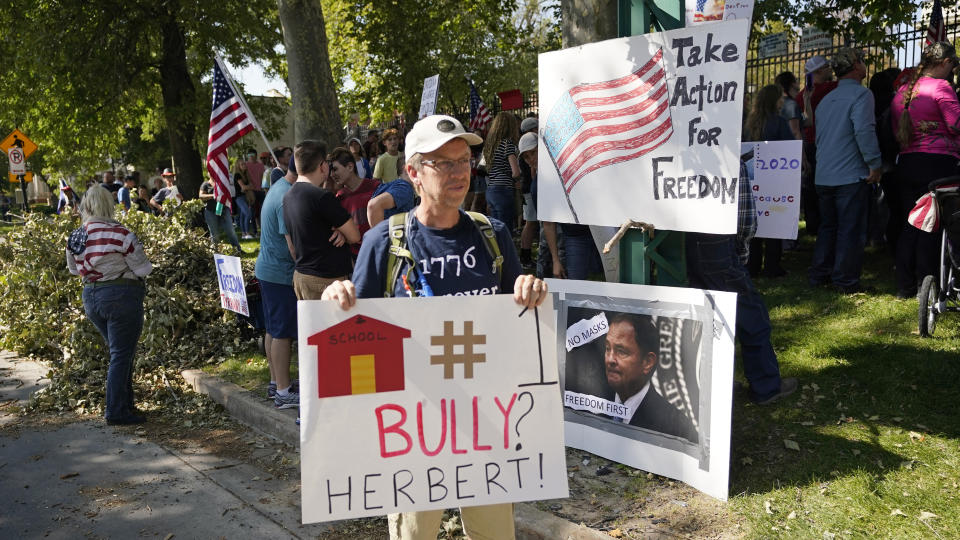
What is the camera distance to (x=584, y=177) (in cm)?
475

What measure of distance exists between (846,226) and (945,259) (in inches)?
53.6

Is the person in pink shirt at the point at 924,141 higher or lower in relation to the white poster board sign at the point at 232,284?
higher

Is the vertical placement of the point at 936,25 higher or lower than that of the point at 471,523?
higher

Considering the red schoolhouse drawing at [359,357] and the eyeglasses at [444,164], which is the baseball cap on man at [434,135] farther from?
the red schoolhouse drawing at [359,357]

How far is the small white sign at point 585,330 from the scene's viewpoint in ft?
15.0

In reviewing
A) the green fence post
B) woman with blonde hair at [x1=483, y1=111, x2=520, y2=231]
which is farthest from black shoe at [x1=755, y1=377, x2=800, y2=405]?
woman with blonde hair at [x1=483, y1=111, x2=520, y2=231]

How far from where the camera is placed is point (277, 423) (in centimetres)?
598

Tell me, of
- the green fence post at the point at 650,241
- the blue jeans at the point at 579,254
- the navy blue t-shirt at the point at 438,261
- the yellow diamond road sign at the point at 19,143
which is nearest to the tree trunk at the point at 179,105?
the yellow diamond road sign at the point at 19,143

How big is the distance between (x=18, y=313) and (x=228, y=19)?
12438 mm

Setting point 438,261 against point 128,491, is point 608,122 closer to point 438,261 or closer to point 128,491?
point 438,261

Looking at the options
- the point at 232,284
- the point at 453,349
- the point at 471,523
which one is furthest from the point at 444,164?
the point at 232,284

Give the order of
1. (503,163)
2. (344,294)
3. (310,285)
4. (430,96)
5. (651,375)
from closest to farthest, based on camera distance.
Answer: (344,294) < (651,375) < (310,285) < (503,163) < (430,96)

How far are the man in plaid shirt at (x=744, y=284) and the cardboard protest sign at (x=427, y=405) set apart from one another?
2.33 meters

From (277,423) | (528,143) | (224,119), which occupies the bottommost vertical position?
(277,423)
